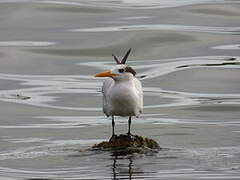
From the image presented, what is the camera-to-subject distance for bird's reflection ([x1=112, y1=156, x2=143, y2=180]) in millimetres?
12609

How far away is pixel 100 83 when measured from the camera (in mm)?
21188

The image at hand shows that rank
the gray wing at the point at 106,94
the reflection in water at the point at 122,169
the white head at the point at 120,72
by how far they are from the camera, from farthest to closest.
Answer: the gray wing at the point at 106,94
the white head at the point at 120,72
the reflection in water at the point at 122,169

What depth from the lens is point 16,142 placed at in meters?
15.6

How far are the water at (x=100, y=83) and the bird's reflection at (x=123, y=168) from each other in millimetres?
15

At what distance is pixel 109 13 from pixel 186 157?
46.5ft

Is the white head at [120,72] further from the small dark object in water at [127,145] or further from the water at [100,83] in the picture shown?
the water at [100,83]

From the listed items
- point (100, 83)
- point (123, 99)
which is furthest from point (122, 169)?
point (100, 83)

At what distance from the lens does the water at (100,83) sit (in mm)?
13430

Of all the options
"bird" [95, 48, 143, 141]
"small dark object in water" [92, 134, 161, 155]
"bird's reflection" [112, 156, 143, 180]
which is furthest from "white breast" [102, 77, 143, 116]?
"bird's reflection" [112, 156, 143, 180]

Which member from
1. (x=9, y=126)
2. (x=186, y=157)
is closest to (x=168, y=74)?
(x=9, y=126)

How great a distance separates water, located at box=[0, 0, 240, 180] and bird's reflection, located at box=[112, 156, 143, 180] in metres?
0.02

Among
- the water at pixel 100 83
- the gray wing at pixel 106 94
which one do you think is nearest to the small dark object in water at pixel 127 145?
the water at pixel 100 83

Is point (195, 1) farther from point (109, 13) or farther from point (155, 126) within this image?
point (155, 126)

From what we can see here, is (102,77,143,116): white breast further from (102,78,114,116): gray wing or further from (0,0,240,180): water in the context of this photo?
(0,0,240,180): water
